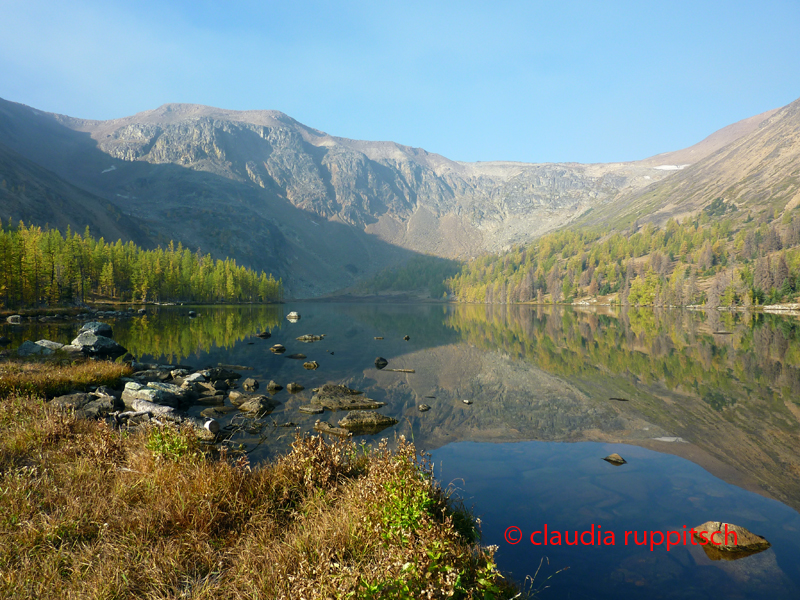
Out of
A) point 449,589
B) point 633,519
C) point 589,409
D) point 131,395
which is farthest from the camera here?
point 589,409

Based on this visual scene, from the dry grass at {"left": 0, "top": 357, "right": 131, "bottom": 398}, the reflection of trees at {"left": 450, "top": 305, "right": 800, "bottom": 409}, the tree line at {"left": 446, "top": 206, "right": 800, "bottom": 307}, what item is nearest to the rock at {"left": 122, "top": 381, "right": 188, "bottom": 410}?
the dry grass at {"left": 0, "top": 357, "right": 131, "bottom": 398}

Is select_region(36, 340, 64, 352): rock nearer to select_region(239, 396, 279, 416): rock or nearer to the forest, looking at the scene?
select_region(239, 396, 279, 416): rock

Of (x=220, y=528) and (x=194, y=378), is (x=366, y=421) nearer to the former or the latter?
(x=220, y=528)

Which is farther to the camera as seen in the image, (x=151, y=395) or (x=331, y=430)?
(x=151, y=395)

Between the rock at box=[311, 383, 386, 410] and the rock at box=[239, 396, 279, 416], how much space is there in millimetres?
2387

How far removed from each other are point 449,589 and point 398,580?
0.58 m

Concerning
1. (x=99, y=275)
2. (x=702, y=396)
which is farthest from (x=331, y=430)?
(x=99, y=275)

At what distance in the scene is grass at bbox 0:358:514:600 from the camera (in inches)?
188

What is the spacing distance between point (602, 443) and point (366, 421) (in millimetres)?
10287

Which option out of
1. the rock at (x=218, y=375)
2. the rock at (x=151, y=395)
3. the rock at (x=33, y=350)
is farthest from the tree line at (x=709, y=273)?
the rock at (x=33, y=350)

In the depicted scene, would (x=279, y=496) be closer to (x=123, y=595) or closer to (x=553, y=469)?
(x=123, y=595)

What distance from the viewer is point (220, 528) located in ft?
21.9

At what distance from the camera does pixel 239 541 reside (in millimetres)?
6230

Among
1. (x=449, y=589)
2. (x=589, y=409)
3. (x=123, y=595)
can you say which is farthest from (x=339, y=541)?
(x=589, y=409)
